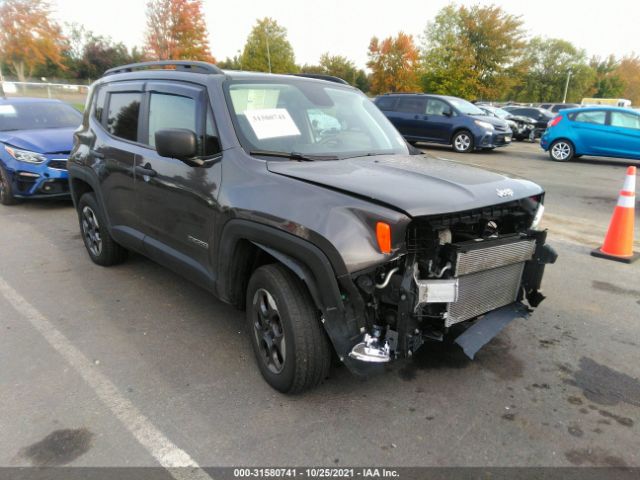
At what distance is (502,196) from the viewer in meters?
2.83

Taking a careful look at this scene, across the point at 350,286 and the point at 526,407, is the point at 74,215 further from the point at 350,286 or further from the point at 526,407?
the point at 526,407

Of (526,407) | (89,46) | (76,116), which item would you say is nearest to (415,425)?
(526,407)

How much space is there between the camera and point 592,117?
45.7 ft

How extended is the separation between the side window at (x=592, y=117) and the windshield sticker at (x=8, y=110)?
1414cm

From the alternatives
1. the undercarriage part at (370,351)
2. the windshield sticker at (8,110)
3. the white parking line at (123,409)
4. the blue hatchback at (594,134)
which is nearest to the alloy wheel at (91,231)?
the white parking line at (123,409)

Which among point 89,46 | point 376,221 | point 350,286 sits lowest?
point 350,286

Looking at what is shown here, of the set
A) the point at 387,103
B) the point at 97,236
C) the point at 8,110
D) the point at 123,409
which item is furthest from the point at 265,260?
the point at 387,103

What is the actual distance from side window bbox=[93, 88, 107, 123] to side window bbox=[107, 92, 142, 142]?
0.19m

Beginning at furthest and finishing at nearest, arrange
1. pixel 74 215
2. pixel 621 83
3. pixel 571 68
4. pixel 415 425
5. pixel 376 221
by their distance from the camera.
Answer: pixel 621 83
pixel 571 68
pixel 74 215
pixel 415 425
pixel 376 221

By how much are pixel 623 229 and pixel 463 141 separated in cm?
1046

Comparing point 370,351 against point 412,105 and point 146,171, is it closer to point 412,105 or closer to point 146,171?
point 146,171

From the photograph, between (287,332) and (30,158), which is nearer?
(287,332)

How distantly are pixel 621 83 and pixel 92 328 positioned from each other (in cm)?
7986

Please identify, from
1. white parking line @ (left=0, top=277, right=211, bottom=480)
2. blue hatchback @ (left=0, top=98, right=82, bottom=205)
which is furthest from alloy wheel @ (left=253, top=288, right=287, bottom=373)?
blue hatchback @ (left=0, top=98, right=82, bottom=205)
